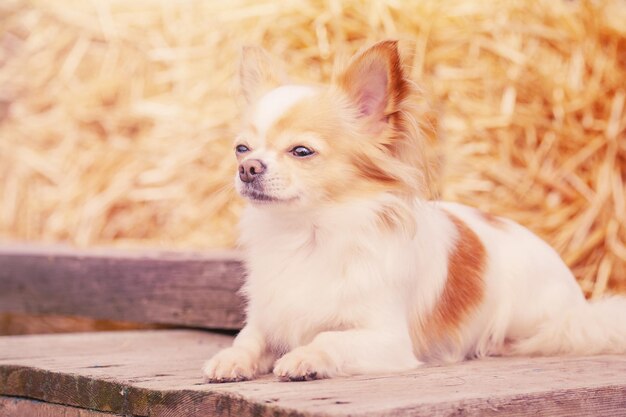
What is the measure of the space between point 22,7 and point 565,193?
308 centimetres

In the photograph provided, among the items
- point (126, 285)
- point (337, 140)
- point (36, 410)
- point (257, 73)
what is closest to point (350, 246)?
point (337, 140)

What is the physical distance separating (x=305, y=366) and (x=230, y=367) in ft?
0.65

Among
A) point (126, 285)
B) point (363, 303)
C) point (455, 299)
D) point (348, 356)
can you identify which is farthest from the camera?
point (126, 285)

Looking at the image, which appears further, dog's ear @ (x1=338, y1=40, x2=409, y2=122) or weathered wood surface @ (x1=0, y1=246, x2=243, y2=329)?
weathered wood surface @ (x1=0, y1=246, x2=243, y2=329)

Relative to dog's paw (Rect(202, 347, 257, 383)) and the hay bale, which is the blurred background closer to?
the hay bale

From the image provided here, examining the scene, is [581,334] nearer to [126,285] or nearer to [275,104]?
[275,104]

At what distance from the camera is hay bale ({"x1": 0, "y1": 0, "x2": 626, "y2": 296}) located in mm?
3834

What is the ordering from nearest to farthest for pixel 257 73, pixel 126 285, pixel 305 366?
pixel 305 366 < pixel 257 73 < pixel 126 285

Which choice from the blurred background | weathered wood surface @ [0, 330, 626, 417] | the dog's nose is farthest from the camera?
the blurred background

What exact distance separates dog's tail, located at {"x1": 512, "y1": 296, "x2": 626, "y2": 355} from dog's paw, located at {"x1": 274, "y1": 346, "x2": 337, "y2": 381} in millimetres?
812

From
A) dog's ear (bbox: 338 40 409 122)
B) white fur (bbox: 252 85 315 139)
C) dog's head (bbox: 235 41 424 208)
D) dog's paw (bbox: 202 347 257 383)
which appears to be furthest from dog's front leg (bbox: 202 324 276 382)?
dog's ear (bbox: 338 40 409 122)

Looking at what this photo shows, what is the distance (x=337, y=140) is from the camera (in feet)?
8.71

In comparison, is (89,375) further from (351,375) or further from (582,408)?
(582,408)

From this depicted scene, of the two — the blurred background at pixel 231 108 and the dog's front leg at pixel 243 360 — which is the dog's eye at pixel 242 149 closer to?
the blurred background at pixel 231 108
